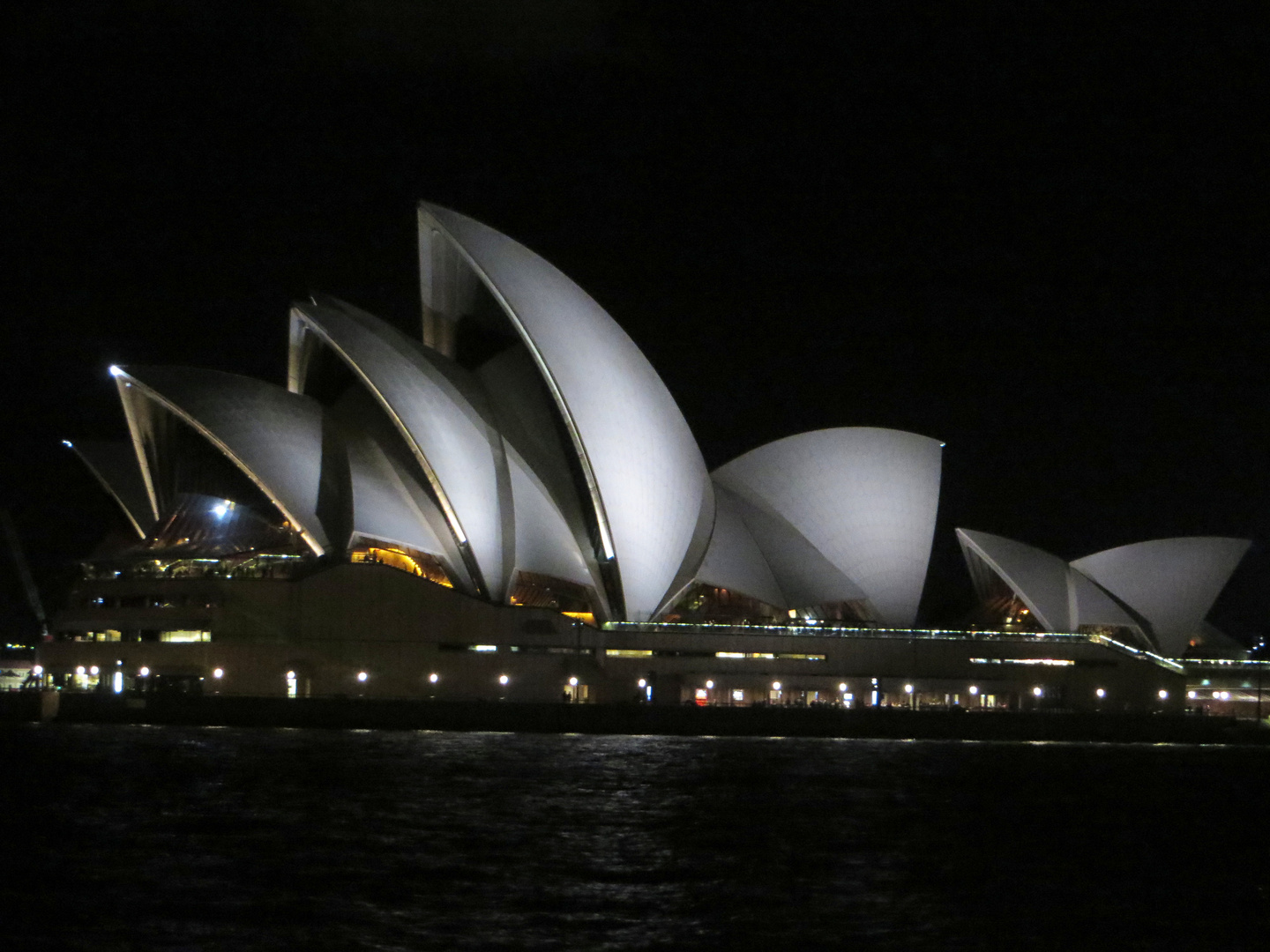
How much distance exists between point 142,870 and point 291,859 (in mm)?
2088

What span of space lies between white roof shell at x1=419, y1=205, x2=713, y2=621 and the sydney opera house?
0.09 m

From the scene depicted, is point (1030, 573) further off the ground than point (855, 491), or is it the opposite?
point (855, 491)

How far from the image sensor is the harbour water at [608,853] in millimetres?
18734

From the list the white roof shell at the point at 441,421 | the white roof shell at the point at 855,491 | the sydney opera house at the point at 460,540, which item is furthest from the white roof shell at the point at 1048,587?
the white roof shell at the point at 441,421

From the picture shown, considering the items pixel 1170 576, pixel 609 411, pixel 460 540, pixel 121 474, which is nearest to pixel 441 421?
pixel 460 540

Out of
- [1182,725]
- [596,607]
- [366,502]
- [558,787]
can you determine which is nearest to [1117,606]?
[1182,725]

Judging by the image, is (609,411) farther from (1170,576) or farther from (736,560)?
(1170,576)

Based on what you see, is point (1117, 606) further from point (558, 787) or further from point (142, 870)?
point (142, 870)

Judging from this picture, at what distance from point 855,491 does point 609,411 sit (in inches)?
499

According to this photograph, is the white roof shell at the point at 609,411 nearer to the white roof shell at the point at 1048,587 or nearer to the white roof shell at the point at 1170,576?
the white roof shell at the point at 1048,587

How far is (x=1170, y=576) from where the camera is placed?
67125mm

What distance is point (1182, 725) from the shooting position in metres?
58.8

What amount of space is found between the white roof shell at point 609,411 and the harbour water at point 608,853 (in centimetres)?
1377

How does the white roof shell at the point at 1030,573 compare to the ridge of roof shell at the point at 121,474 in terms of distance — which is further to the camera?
the white roof shell at the point at 1030,573
